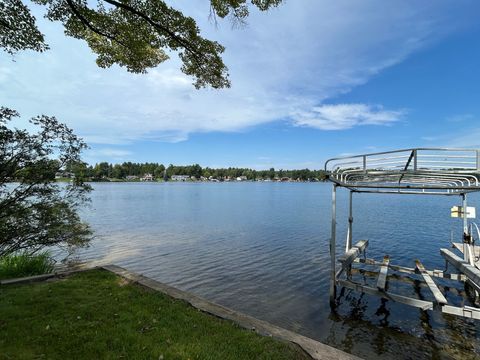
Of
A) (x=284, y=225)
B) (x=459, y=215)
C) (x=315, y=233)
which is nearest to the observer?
(x=459, y=215)

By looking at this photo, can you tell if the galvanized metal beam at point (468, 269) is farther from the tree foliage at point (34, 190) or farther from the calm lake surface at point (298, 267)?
the tree foliage at point (34, 190)

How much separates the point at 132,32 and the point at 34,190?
17.9 feet

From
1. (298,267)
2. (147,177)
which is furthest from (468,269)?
(147,177)

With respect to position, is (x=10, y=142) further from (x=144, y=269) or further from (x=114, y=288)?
(x=144, y=269)

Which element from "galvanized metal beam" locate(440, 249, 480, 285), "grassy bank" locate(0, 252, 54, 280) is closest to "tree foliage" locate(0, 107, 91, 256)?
"grassy bank" locate(0, 252, 54, 280)

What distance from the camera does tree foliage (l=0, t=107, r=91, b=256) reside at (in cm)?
797

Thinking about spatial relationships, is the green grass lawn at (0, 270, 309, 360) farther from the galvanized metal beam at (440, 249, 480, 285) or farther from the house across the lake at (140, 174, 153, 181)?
the house across the lake at (140, 174, 153, 181)

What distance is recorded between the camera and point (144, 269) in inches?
549

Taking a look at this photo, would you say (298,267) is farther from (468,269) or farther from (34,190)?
(34,190)

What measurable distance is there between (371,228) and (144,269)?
18.0 m

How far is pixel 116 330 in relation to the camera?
527 cm

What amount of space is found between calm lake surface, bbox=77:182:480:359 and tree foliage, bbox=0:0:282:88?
659 cm

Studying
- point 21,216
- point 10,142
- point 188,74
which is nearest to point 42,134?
point 10,142

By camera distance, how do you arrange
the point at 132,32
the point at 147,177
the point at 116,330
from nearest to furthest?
the point at 116,330 → the point at 132,32 → the point at 147,177
